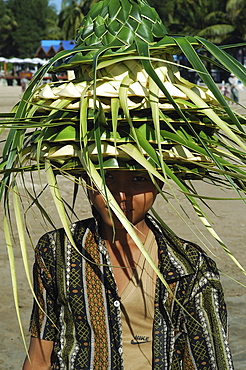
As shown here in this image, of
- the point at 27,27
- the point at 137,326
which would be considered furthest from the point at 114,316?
the point at 27,27

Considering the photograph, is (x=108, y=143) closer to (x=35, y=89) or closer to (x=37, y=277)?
(x=35, y=89)

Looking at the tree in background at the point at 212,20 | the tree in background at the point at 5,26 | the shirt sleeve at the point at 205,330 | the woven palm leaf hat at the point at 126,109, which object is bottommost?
the shirt sleeve at the point at 205,330

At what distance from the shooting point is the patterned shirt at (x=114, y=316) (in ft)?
5.61

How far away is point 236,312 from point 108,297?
292 cm

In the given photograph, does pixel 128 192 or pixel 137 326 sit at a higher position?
pixel 128 192

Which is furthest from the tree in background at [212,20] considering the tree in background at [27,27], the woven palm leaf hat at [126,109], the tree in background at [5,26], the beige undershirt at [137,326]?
the beige undershirt at [137,326]

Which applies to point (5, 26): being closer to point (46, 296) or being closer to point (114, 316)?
point (46, 296)

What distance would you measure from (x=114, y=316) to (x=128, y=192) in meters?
0.37

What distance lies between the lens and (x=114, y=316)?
1724 mm

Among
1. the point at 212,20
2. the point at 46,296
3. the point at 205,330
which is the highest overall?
the point at 212,20

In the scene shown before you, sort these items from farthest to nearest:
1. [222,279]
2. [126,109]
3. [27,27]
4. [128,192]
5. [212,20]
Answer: [27,27], [212,20], [222,279], [128,192], [126,109]

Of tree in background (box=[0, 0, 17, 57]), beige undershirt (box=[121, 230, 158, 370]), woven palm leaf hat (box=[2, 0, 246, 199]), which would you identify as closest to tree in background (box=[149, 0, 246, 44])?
tree in background (box=[0, 0, 17, 57])

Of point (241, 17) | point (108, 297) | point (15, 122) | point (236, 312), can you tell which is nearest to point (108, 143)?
point (15, 122)

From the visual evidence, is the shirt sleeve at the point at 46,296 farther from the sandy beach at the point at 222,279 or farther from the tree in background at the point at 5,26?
the tree in background at the point at 5,26
